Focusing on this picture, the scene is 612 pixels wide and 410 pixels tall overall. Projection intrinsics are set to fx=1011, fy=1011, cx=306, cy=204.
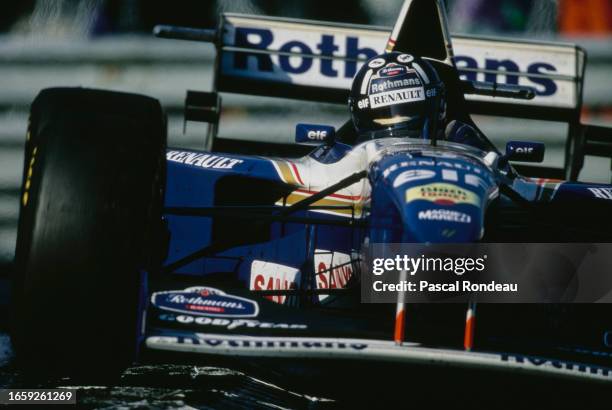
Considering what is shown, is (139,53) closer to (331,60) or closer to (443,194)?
(331,60)

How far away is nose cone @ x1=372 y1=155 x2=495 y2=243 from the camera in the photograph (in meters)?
3.00

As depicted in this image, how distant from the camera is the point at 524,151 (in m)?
4.14

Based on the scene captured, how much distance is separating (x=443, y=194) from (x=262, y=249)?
4.01ft

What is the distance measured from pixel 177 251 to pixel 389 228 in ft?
3.99

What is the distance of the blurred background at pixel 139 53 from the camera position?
6.90 metres

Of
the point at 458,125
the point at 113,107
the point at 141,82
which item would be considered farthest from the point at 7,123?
the point at 113,107

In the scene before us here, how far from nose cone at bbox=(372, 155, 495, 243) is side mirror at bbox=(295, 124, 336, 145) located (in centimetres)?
91

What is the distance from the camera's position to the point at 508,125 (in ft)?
23.5

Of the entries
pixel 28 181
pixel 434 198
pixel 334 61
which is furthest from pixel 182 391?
pixel 334 61

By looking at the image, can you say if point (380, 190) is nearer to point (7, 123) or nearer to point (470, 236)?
point (470, 236)

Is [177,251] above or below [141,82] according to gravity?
below

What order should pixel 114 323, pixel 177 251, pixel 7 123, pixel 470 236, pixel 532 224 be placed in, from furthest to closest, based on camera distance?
pixel 7 123 → pixel 177 251 → pixel 532 224 → pixel 470 236 → pixel 114 323

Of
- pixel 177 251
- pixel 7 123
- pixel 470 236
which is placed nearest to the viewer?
pixel 470 236

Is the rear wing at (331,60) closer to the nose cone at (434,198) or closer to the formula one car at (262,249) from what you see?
the formula one car at (262,249)
